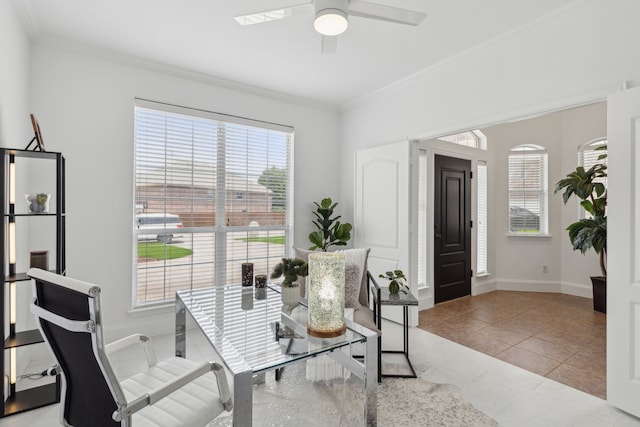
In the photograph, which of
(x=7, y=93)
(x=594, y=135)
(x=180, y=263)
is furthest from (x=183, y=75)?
(x=594, y=135)

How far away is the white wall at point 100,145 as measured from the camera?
2.87 metres

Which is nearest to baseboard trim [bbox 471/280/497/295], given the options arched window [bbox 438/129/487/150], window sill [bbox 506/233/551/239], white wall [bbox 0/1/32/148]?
window sill [bbox 506/233/551/239]

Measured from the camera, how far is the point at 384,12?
1955mm

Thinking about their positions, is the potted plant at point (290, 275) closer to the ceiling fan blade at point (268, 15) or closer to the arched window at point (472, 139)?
the ceiling fan blade at point (268, 15)

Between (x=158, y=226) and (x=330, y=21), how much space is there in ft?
8.78

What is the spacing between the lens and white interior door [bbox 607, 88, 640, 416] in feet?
6.59

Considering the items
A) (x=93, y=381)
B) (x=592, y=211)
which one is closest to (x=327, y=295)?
(x=93, y=381)

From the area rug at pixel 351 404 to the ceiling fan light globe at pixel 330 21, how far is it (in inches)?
97.1

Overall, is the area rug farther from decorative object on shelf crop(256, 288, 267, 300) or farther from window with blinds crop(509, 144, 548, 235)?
window with blinds crop(509, 144, 548, 235)

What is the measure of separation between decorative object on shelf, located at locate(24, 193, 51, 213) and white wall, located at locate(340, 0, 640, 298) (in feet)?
11.2

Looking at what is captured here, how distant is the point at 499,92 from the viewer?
9.32 ft

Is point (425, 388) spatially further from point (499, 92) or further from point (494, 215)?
point (494, 215)

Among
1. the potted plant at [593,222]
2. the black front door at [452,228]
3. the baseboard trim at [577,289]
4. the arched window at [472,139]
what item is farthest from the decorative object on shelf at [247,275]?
the baseboard trim at [577,289]

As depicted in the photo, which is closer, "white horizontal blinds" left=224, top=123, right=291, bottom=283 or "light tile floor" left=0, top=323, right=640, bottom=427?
"light tile floor" left=0, top=323, right=640, bottom=427
